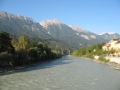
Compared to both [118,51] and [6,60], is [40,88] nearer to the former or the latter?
[6,60]

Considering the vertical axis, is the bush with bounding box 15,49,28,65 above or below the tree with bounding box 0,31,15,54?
below

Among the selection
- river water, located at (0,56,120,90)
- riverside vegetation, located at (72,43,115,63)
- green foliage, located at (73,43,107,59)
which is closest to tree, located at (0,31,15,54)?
river water, located at (0,56,120,90)

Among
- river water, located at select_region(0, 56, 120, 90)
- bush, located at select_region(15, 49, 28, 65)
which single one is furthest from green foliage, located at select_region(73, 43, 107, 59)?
river water, located at select_region(0, 56, 120, 90)

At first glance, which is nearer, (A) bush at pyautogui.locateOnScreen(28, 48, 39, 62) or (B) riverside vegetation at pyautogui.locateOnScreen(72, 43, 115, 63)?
(A) bush at pyautogui.locateOnScreen(28, 48, 39, 62)

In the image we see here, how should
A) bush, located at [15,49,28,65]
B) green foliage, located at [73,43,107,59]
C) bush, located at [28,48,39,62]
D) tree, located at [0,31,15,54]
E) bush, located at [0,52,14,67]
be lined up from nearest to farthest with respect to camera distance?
bush, located at [0,52,14,67] < tree, located at [0,31,15,54] < bush, located at [15,49,28,65] < bush, located at [28,48,39,62] < green foliage, located at [73,43,107,59]

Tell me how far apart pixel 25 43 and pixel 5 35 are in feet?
57.7

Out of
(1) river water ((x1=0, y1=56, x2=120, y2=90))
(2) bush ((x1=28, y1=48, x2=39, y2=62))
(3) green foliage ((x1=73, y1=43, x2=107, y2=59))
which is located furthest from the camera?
(3) green foliage ((x1=73, y1=43, x2=107, y2=59))

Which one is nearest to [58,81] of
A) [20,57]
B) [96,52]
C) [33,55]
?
[20,57]

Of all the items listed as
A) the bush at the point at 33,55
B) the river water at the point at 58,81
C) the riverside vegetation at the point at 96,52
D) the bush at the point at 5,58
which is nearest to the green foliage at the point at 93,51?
the riverside vegetation at the point at 96,52

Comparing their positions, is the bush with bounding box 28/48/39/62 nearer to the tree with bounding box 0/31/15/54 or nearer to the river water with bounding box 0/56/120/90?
the tree with bounding box 0/31/15/54

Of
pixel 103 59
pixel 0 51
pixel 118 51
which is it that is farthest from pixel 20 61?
pixel 118 51

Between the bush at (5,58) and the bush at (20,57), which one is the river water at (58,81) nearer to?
the bush at (5,58)

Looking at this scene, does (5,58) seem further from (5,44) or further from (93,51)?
(93,51)

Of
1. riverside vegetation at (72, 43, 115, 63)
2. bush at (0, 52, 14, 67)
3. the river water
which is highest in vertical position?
riverside vegetation at (72, 43, 115, 63)
